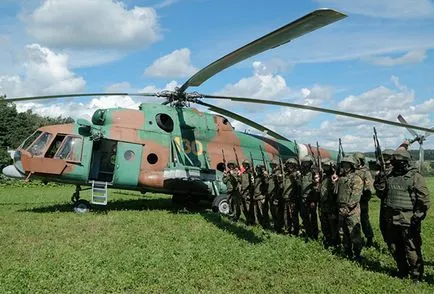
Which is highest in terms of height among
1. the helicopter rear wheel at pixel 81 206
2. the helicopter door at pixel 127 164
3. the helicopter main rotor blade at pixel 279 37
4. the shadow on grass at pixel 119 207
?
the helicopter main rotor blade at pixel 279 37

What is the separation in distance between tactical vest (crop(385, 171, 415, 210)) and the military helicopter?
4433 millimetres

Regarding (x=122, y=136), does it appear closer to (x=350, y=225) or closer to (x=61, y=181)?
(x=61, y=181)

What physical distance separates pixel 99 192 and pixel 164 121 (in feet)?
9.73

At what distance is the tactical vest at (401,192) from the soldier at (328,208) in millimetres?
1802

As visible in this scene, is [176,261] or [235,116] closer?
[176,261]

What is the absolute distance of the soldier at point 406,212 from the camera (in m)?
6.73

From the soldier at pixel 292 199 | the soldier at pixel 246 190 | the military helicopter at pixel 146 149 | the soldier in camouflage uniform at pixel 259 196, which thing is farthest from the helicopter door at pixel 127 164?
the soldier at pixel 292 199

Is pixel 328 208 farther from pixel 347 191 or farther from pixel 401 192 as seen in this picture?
pixel 401 192

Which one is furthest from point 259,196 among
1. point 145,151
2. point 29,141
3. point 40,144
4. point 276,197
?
point 29,141

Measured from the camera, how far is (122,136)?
1338 centimetres

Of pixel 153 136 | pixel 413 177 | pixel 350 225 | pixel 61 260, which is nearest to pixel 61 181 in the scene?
pixel 153 136

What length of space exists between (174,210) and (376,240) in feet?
21.5

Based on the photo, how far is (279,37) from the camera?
327 inches

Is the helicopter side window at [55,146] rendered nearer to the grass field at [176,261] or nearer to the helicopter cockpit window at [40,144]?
the helicopter cockpit window at [40,144]
